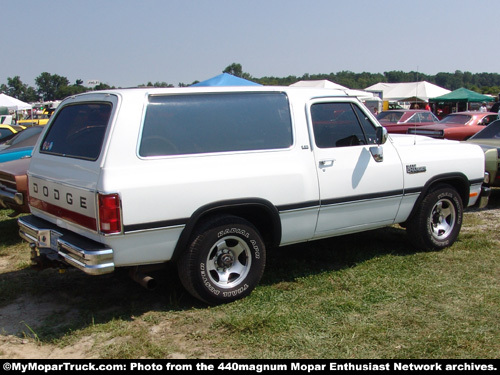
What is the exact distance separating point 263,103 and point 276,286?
5.75ft

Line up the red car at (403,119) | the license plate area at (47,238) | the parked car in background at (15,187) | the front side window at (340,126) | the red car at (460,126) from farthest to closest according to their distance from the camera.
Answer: the red car at (403,119) → the red car at (460,126) → the parked car in background at (15,187) → the front side window at (340,126) → the license plate area at (47,238)

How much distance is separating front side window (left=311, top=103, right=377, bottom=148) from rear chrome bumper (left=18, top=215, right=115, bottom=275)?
7.39 ft

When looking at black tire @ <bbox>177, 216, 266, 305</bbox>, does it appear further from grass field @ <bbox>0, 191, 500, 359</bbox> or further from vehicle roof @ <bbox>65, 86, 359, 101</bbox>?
vehicle roof @ <bbox>65, 86, 359, 101</bbox>

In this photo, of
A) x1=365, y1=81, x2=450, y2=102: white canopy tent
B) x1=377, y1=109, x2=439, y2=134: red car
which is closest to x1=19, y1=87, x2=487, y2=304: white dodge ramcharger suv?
x1=377, y1=109, x2=439, y2=134: red car

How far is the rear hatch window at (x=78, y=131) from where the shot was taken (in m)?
4.05

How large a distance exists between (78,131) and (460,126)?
43.3 feet

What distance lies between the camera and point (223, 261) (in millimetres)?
4336

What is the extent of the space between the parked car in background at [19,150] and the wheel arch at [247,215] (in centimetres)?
509

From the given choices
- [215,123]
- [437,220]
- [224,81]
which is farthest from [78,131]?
[224,81]

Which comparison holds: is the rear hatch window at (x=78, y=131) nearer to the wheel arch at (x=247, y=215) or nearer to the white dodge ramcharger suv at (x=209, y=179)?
the white dodge ramcharger suv at (x=209, y=179)

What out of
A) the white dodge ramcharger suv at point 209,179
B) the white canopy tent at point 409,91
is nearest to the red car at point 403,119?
the white dodge ramcharger suv at point 209,179

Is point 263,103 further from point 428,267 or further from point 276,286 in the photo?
point 428,267

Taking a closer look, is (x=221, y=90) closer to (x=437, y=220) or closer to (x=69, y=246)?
(x=69, y=246)

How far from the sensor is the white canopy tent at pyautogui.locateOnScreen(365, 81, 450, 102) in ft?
107
